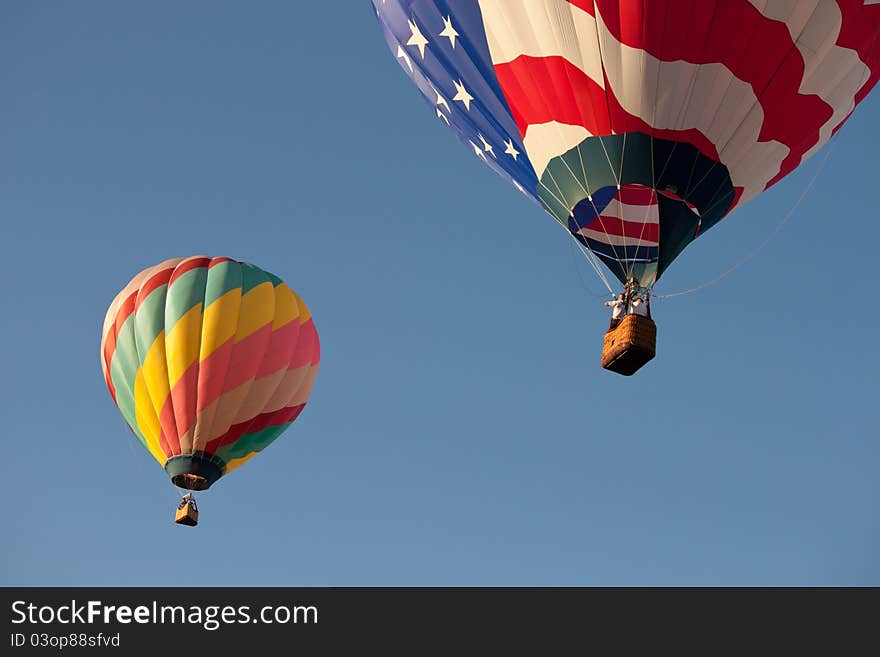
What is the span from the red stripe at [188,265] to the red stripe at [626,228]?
23.4 feet

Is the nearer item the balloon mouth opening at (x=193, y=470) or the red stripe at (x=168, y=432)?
the balloon mouth opening at (x=193, y=470)

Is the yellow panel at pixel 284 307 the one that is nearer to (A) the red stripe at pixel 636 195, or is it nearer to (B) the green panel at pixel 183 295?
(B) the green panel at pixel 183 295

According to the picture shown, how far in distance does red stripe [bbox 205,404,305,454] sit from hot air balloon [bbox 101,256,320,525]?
0.01 meters

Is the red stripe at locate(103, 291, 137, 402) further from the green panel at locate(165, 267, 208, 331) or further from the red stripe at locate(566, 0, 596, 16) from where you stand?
the red stripe at locate(566, 0, 596, 16)

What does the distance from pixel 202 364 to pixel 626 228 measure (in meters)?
6.79

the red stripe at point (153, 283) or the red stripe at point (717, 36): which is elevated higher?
the red stripe at point (153, 283)

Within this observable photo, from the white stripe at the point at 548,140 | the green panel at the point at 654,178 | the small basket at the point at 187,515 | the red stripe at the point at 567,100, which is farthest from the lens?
the small basket at the point at 187,515

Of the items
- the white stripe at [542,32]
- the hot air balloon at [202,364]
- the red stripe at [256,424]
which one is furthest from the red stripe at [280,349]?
the white stripe at [542,32]

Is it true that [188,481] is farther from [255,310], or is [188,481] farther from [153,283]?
[153,283]

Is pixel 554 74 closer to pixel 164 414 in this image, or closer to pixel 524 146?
pixel 524 146

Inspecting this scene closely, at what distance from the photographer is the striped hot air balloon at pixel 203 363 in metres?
20.3

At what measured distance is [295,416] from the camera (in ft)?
71.5

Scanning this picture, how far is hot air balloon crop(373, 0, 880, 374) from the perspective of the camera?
564 inches

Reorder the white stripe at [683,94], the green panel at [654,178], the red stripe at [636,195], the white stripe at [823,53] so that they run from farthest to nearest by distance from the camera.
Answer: the red stripe at [636,195] → the green panel at [654,178] → the white stripe at [683,94] → the white stripe at [823,53]
